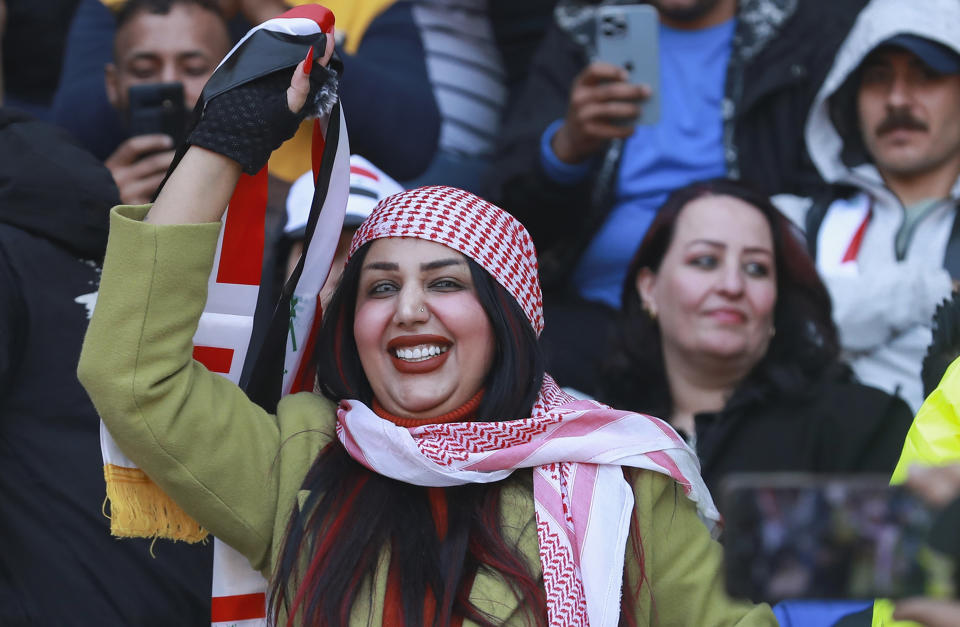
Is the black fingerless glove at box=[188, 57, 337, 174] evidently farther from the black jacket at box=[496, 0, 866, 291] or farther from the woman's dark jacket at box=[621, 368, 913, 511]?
the black jacket at box=[496, 0, 866, 291]

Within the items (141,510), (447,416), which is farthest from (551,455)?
(141,510)

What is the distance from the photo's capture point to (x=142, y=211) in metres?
2.38

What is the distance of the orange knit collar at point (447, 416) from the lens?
2604 mm

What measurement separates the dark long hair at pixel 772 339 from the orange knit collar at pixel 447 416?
1.24 meters

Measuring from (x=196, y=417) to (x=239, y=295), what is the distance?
1.12ft

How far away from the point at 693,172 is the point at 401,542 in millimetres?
2309

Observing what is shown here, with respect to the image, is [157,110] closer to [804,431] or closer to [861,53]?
[804,431]

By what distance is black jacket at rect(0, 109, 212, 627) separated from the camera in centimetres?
262

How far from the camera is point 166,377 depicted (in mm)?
2314

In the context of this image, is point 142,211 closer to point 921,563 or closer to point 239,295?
point 239,295

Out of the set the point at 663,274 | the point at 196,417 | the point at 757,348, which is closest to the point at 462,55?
the point at 663,274

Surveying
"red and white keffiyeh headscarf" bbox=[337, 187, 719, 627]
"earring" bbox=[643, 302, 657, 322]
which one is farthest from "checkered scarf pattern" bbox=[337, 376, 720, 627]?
"earring" bbox=[643, 302, 657, 322]

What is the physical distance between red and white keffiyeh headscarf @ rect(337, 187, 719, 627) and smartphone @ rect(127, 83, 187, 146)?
129 cm

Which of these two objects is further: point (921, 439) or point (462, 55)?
point (462, 55)
